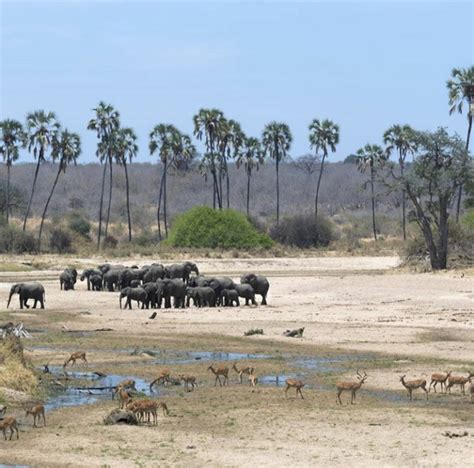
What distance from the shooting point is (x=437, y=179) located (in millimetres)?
57531

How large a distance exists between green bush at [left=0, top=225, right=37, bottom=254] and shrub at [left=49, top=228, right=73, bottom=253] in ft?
7.77

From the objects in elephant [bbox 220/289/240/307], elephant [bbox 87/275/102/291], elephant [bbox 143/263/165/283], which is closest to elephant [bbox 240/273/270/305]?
elephant [bbox 220/289/240/307]

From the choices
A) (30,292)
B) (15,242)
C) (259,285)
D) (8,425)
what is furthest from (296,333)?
(15,242)

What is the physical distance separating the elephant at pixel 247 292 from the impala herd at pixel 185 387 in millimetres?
18088

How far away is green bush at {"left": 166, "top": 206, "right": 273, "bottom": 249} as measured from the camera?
266ft

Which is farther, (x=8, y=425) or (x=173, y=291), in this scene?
(x=173, y=291)

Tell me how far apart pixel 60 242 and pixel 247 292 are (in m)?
44.4

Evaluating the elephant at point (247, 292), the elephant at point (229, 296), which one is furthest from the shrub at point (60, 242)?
the elephant at point (229, 296)

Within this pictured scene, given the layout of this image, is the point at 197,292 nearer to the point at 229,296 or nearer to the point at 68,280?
the point at 229,296

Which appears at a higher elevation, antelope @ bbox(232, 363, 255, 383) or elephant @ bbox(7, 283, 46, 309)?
elephant @ bbox(7, 283, 46, 309)

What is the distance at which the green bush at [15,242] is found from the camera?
80.9 m

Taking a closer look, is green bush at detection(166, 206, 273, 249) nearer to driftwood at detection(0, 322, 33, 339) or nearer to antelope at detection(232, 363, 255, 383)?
driftwood at detection(0, 322, 33, 339)

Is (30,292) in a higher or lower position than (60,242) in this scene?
lower

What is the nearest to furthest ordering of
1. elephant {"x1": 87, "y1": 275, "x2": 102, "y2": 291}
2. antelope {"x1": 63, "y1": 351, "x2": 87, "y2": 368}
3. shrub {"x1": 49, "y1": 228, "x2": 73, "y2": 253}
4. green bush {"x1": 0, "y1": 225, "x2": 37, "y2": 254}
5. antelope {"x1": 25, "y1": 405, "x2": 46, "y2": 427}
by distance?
antelope {"x1": 25, "y1": 405, "x2": 46, "y2": 427}, antelope {"x1": 63, "y1": 351, "x2": 87, "y2": 368}, elephant {"x1": 87, "y1": 275, "x2": 102, "y2": 291}, green bush {"x1": 0, "y1": 225, "x2": 37, "y2": 254}, shrub {"x1": 49, "y1": 228, "x2": 73, "y2": 253}
